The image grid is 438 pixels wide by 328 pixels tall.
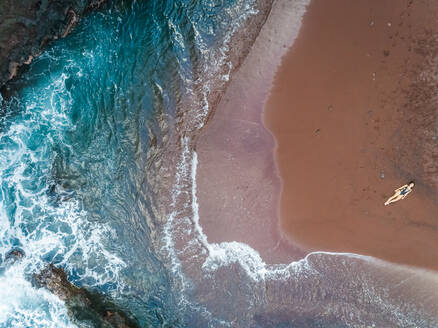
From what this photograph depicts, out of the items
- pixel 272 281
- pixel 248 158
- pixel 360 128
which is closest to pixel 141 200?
pixel 248 158

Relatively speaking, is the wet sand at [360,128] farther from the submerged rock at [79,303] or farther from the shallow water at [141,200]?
the submerged rock at [79,303]

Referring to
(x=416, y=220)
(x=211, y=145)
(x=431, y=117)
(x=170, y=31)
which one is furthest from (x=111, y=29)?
(x=416, y=220)

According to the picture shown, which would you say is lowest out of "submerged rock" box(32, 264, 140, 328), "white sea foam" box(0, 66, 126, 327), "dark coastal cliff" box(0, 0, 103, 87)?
"submerged rock" box(32, 264, 140, 328)

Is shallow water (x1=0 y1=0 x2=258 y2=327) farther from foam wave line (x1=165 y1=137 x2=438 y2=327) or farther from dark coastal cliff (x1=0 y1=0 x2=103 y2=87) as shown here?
foam wave line (x1=165 y1=137 x2=438 y2=327)

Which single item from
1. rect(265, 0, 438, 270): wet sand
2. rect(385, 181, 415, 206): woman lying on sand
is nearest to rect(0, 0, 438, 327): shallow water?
rect(265, 0, 438, 270): wet sand

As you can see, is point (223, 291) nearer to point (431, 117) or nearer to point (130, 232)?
point (130, 232)

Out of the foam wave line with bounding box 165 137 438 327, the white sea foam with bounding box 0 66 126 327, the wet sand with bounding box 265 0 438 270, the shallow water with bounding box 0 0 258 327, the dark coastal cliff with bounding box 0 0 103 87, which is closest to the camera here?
the wet sand with bounding box 265 0 438 270

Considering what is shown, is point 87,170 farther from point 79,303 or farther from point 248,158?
point 248,158
